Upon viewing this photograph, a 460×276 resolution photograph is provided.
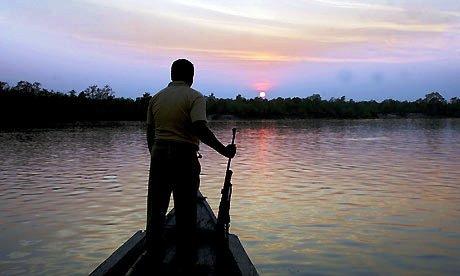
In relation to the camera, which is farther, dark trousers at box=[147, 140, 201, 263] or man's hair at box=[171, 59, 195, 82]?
Result: man's hair at box=[171, 59, 195, 82]

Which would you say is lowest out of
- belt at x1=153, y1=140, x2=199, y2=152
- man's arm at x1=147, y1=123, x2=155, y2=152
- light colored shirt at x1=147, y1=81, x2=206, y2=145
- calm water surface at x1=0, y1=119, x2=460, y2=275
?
calm water surface at x1=0, y1=119, x2=460, y2=275

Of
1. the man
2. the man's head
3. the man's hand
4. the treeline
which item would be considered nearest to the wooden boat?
the man

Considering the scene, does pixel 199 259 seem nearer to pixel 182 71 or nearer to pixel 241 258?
pixel 241 258

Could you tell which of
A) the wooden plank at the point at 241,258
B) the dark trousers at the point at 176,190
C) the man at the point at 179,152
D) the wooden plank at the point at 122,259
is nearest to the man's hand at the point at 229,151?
the man at the point at 179,152

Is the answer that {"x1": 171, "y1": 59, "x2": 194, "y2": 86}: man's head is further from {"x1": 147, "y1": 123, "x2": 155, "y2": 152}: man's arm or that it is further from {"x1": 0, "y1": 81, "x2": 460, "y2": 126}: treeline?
{"x1": 0, "y1": 81, "x2": 460, "y2": 126}: treeline

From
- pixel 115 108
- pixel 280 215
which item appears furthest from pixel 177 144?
pixel 115 108

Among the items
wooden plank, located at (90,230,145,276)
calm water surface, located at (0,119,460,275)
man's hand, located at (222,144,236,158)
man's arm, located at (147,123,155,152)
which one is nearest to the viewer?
wooden plank, located at (90,230,145,276)

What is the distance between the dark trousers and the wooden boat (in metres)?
0.25

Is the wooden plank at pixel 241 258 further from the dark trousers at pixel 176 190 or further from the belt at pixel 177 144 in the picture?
the belt at pixel 177 144

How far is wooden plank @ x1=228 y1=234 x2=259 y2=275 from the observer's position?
6062mm

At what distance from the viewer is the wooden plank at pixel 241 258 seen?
19.9ft

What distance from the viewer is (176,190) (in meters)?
6.21

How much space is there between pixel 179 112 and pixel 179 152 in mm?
444

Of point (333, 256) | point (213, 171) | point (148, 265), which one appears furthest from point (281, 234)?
point (213, 171)
